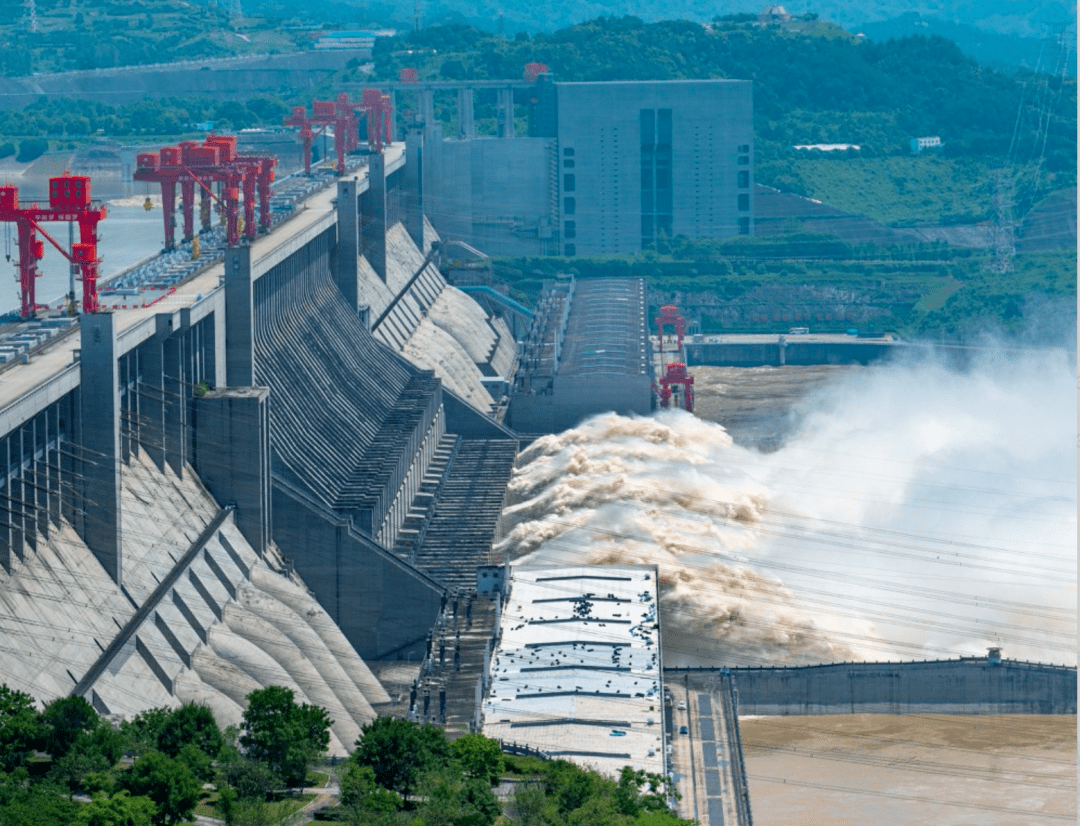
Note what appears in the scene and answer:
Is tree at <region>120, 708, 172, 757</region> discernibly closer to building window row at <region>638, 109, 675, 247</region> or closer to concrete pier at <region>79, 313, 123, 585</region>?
concrete pier at <region>79, 313, 123, 585</region>

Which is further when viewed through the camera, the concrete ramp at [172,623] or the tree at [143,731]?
the concrete ramp at [172,623]

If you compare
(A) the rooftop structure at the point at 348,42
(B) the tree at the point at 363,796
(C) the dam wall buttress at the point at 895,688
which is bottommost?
(C) the dam wall buttress at the point at 895,688

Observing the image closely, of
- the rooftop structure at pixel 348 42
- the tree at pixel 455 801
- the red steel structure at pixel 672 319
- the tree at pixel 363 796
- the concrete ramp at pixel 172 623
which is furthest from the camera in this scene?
the rooftop structure at pixel 348 42

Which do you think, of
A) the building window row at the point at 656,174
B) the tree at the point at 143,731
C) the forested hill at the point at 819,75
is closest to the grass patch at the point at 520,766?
the tree at the point at 143,731

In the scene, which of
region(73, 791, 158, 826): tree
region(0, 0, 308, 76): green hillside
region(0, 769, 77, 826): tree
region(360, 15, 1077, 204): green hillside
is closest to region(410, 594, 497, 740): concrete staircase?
region(0, 769, 77, 826): tree

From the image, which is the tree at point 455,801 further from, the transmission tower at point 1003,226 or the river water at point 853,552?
the transmission tower at point 1003,226

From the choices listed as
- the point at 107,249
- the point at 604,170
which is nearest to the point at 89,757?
the point at 107,249

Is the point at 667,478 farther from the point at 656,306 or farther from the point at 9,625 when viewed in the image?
the point at 656,306
